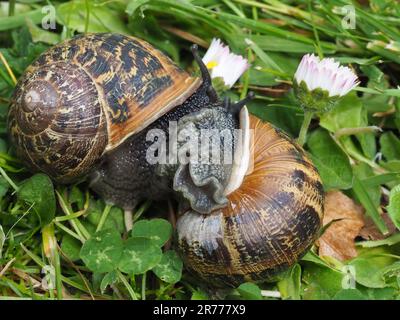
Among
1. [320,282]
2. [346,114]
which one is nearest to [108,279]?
[320,282]

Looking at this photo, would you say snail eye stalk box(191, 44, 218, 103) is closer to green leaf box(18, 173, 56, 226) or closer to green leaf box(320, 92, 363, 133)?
green leaf box(320, 92, 363, 133)

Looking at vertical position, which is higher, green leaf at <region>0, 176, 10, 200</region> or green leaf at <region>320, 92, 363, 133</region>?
green leaf at <region>320, 92, 363, 133</region>

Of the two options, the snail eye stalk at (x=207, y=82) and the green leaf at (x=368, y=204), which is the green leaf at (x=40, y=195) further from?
the green leaf at (x=368, y=204)

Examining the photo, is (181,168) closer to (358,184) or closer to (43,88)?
(43,88)

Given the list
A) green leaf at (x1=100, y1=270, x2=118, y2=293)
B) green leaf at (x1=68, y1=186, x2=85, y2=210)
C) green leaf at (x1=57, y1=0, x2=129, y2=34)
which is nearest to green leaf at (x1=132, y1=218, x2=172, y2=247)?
green leaf at (x1=100, y1=270, x2=118, y2=293)

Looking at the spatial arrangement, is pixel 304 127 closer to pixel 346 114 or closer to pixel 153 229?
pixel 346 114

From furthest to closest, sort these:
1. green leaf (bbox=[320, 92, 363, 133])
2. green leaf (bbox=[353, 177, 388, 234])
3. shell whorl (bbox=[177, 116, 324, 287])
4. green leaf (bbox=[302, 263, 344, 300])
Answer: green leaf (bbox=[320, 92, 363, 133]) < green leaf (bbox=[353, 177, 388, 234]) < green leaf (bbox=[302, 263, 344, 300]) < shell whorl (bbox=[177, 116, 324, 287])
